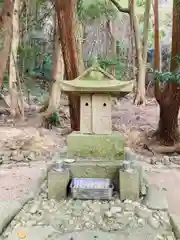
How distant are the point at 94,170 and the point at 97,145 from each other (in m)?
0.34

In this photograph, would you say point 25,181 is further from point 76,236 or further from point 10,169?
point 76,236

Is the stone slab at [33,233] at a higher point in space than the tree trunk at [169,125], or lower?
Answer: lower

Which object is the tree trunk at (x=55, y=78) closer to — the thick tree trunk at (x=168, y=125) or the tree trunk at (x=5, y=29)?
the tree trunk at (x=5, y=29)

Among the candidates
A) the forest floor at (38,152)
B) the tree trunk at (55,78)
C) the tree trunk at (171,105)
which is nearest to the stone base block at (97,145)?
the forest floor at (38,152)

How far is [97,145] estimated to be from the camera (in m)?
4.11

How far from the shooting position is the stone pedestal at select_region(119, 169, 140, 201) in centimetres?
370

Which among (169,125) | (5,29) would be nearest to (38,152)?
(5,29)

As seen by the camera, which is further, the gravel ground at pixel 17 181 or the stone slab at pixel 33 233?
the gravel ground at pixel 17 181

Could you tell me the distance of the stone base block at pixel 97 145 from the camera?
409cm

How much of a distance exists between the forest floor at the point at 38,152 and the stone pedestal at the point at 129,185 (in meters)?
0.52

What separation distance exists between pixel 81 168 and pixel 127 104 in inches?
389

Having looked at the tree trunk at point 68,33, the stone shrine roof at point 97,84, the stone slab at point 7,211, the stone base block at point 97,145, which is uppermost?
the tree trunk at point 68,33

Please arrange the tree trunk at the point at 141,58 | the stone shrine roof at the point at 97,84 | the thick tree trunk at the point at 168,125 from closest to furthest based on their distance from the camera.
Answer: 1. the stone shrine roof at the point at 97,84
2. the thick tree trunk at the point at 168,125
3. the tree trunk at the point at 141,58

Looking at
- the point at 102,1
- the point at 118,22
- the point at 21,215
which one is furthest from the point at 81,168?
the point at 118,22
